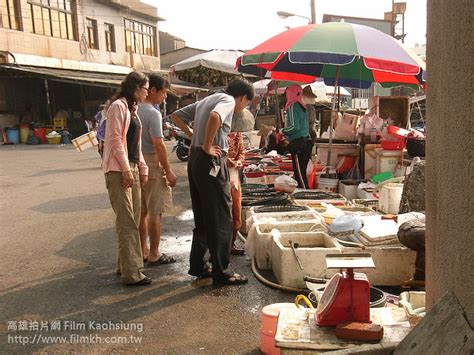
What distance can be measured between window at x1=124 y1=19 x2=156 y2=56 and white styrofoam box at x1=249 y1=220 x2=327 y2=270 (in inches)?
1085

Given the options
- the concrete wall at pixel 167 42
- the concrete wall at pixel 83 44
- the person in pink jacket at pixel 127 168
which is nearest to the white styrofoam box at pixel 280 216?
the person in pink jacket at pixel 127 168

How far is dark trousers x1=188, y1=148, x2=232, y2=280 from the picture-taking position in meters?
4.37

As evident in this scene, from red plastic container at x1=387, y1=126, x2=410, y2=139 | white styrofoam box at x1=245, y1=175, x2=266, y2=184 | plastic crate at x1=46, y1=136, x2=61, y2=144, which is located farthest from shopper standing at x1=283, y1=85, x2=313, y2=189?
plastic crate at x1=46, y1=136, x2=61, y2=144

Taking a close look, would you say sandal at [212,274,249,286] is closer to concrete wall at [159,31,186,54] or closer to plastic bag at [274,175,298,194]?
plastic bag at [274,175,298,194]

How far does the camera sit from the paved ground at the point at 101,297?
11.6ft

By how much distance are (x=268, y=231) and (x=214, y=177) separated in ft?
4.21

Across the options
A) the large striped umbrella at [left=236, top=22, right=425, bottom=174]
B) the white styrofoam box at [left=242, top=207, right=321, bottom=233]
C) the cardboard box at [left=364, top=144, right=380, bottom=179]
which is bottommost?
the white styrofoam box at [left=242, top=207, right=321, bottom=233]

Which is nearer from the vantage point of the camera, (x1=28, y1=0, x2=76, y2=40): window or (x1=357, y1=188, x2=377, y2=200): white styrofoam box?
(x1=357, y1=188, x2=377, y2=200): white styrofoam box

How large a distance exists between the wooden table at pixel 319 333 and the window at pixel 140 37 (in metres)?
29.8

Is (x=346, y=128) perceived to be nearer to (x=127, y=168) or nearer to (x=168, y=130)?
(x=127, y=168)

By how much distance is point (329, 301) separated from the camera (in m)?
2.68

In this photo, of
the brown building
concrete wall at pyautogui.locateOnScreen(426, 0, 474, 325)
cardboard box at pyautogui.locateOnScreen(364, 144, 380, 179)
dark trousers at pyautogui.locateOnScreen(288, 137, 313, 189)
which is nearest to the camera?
concrete wall at pyautogui.locateOnScreen(426, 0, 474, 325)

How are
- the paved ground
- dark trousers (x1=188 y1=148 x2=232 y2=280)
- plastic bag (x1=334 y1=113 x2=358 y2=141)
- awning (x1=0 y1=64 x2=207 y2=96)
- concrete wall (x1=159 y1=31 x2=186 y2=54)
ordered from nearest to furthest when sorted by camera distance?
the paved ground → dark trousers (x1=188 y1=148 x2=232 y2=280) → plastic bag (x1=334 y1=113 x2=358 y2=141) → awning (x1=0 y1=64 x2=207 y2=96) → concrete wall (x1=159 y1=31 x2=186 y2=54)

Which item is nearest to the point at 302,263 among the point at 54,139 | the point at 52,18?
the point at 54,139
